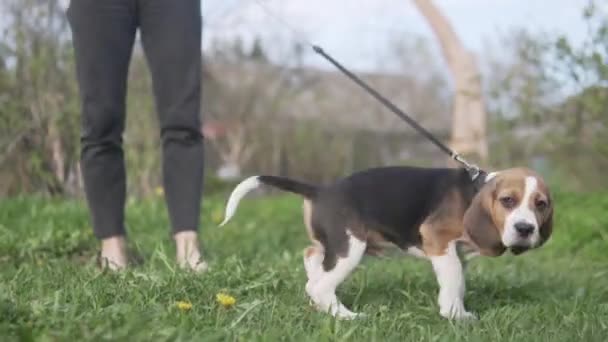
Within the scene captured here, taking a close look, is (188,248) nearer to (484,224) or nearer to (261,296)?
(261,296)

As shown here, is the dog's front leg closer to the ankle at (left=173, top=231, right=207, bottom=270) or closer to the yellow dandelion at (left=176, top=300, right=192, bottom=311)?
the yellow dandelion at (left=176, top=300, right=192, bottom=311)

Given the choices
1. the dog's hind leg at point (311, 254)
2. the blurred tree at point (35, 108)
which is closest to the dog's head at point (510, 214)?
the dog's hind leg at point (311, 254)

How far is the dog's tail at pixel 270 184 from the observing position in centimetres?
340

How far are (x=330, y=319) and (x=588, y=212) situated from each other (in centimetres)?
447

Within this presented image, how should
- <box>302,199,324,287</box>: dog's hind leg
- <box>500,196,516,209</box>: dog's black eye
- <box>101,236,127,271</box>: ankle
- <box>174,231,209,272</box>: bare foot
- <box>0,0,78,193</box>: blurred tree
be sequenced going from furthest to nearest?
<box>0,0,78,193</box>: blurred tree
<box>101,236,127,271</box>: ankle
<box>174,231,209,272</box>: bare foot
<box>302,199,324,287</box>: dog's hind leg
<box>500,196,516,209</box>: dog's black eye

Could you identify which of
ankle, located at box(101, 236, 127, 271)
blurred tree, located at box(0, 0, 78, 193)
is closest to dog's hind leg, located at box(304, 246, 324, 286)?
ankle, located at box(101, 236, 127, 271)

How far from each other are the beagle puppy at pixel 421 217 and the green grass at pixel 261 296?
154mm

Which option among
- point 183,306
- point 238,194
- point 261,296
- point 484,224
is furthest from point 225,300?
point 484,224

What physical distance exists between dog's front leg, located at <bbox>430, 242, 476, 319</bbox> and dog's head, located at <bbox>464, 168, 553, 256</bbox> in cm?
11

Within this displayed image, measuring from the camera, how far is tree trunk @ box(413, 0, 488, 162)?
12.7 m

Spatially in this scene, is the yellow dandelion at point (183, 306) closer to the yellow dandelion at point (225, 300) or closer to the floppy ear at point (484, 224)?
the yellow dandelion at point (225, 300)

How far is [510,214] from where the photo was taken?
3096mm

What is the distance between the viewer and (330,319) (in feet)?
9.21

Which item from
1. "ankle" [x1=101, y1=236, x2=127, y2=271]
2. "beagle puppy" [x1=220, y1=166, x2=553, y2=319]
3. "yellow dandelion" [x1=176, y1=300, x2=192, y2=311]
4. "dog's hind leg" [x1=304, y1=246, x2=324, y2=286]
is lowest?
"ankle" [x1=101, y1=236, x2=127, y2=271]
